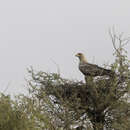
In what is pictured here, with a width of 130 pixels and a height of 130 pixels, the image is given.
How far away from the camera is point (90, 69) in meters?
18.4

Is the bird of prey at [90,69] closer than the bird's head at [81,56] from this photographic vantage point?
Yes

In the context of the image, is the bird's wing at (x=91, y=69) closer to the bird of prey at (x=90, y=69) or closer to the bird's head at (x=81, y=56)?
the bird of prey at (x=90, y=69)

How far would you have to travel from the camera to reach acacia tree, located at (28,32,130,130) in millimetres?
16750

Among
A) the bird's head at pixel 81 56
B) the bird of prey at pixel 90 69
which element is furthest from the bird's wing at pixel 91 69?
the bird's head at pixel 81 56

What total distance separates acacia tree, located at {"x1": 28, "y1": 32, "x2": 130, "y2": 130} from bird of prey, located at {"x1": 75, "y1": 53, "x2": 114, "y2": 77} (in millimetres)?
283

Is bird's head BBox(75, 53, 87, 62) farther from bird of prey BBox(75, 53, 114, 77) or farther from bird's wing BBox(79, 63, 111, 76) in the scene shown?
bird's wing BBox(79, 63, 111, 76)

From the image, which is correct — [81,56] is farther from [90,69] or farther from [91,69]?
[91,69]

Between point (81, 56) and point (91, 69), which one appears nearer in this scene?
point (91, 69)

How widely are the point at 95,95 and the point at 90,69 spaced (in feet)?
5.80

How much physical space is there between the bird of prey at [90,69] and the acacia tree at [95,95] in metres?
0.28

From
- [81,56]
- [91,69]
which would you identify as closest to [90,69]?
[91,69]

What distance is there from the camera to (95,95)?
17031 mm

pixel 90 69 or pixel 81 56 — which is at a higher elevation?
pixel 81 56

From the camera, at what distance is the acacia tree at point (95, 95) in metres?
16.8
